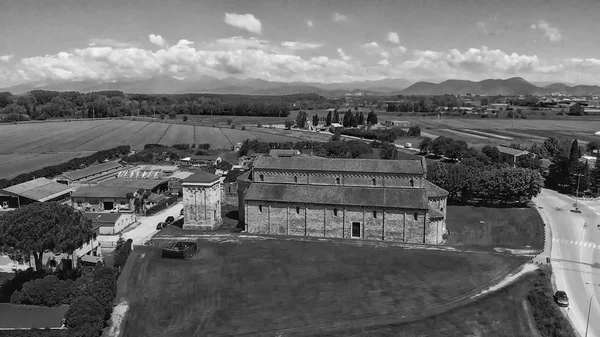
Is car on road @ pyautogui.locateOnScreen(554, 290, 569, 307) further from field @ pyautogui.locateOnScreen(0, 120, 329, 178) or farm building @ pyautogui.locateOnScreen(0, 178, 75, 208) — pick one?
field @ pyautogui.locateOnScreen(0, 120, 329, 178)

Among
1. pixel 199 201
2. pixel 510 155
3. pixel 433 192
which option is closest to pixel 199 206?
pixel 199 201

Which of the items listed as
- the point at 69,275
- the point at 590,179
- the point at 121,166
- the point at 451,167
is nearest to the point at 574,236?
the point at 451,167

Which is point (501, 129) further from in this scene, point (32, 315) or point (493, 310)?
point (32, 315)

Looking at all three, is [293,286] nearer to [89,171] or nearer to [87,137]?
[89,171]

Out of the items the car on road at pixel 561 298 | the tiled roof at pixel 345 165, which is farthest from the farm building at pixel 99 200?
the car on road at pixel 561 298

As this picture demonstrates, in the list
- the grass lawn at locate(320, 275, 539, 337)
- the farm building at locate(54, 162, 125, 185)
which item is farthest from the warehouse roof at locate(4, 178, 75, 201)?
the grass lawn at locate(320, 275, 539, 337)

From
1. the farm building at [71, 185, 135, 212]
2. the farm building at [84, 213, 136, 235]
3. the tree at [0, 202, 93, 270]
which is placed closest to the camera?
the tree at [0, 202, 93, 270]
